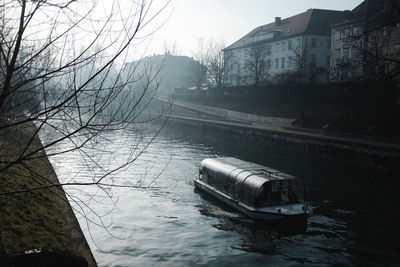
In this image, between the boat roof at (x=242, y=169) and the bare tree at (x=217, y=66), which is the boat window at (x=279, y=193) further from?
the bare tree at (x=217, y=66)

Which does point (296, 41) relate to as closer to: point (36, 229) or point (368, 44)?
point (368, 44)

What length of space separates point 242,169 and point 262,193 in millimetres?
2007

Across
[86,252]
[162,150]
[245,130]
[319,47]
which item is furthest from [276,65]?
[86,252]

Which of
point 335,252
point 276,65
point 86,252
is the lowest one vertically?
point 335,252

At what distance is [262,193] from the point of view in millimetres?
14055

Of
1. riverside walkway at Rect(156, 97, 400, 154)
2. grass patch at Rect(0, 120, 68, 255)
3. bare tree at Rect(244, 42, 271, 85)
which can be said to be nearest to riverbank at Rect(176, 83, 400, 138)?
riverside walkway at Rect(156, 97, 400, 154)

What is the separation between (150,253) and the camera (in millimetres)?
11047

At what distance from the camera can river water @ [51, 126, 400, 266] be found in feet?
35.9

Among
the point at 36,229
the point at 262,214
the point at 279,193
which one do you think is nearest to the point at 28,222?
the point at 36,229

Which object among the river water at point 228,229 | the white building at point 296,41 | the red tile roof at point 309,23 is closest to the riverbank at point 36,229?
the river water at point 228,229

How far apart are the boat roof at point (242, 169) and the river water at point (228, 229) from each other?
4.95ft

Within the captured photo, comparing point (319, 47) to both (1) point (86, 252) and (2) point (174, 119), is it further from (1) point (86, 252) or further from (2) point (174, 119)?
(1) point (86, 252)

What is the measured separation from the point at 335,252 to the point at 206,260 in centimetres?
409

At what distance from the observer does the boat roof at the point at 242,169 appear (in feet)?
47.4
